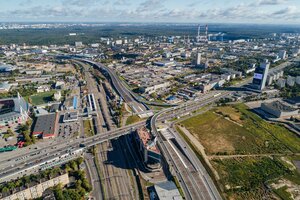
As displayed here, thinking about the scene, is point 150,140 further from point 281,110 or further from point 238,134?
point 281,110

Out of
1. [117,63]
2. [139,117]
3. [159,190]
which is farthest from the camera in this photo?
[117,63]

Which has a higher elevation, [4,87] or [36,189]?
[4,87]

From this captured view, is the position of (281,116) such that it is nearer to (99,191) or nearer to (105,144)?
(105,144)

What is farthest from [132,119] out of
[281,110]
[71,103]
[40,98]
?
[281,110]

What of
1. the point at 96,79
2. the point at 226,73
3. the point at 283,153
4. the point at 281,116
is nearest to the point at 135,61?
the point at 96,79

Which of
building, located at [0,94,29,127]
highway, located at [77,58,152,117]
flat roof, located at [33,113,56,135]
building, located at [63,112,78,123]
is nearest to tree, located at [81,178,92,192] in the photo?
flat roof, located at [33,113,56,135]

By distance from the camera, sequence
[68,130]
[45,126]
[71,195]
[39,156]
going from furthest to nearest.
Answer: [68,130] → [45,126] → [39,156] → [71,195]

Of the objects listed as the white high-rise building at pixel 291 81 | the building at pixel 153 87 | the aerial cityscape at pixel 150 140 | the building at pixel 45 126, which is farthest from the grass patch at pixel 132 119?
the white high-rise building at pixel 291 81
